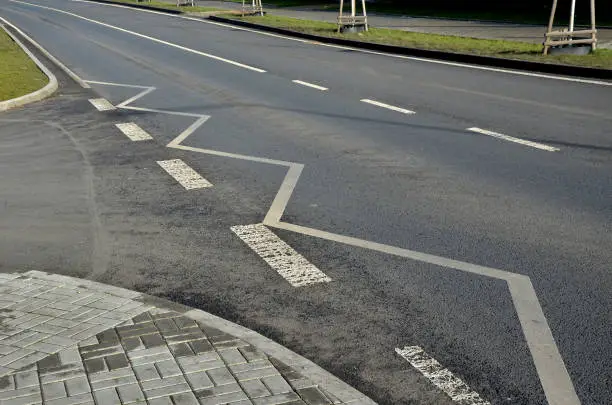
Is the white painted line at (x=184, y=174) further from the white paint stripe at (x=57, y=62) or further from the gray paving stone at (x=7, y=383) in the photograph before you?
the white paint stripe at (x=57, y=62)

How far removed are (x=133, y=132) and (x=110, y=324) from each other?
755 centimetres

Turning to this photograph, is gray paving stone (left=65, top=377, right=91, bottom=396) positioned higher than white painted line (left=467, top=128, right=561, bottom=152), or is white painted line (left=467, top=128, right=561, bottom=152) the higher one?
gray paving stone (left=65, top=377, right=91, bottom=396)

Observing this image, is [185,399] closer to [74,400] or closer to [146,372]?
[146,372]

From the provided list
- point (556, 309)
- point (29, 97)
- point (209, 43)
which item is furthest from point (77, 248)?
point (209, 43)

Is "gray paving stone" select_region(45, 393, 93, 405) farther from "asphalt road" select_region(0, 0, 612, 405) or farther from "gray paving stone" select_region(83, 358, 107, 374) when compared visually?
"asphalt road" select_region(0, 0, 612, 405)

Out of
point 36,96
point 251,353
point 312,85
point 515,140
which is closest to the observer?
point 251,353

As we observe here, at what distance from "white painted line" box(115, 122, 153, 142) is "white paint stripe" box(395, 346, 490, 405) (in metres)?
7.61

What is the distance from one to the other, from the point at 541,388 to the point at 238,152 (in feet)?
22.2

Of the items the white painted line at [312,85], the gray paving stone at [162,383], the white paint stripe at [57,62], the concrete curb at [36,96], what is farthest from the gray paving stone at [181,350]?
the white paint stripe at [57,62]

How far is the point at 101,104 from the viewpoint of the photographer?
1521 cm

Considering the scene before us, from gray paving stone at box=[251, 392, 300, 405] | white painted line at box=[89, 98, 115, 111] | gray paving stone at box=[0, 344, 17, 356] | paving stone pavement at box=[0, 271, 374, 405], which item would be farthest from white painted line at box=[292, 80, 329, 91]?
gray paving stone at box=[251, 392, 300, 405]

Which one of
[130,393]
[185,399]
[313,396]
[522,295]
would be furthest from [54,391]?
[522,295]

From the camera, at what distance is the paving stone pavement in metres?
4.24

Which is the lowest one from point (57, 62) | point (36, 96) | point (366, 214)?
point (57, 62)
